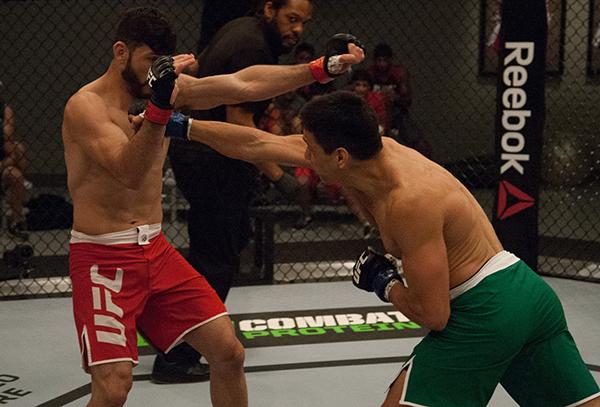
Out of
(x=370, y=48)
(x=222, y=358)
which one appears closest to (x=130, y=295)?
(x=222, y=358)

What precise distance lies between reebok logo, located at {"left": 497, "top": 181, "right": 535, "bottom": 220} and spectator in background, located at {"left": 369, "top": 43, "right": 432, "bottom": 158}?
88.9 inches

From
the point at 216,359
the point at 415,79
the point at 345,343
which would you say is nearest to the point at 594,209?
the point at 415,79

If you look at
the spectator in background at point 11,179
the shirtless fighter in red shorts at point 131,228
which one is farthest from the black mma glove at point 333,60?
the spectator in background at point 11,179

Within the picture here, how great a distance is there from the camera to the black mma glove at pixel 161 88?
228cm

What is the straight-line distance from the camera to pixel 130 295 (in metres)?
2.67

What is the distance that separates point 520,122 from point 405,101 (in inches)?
101

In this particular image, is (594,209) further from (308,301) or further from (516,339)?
(516,339)

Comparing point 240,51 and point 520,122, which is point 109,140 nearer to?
point 240,51

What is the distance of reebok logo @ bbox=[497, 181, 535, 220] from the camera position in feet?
17.0

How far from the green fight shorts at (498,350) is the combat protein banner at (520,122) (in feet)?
9.37

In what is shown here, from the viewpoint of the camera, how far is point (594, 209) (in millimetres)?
8047

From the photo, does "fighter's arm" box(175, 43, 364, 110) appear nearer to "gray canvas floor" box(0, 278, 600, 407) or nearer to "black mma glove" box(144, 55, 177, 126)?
"black mma glove" box(144, 55, 177, 126)

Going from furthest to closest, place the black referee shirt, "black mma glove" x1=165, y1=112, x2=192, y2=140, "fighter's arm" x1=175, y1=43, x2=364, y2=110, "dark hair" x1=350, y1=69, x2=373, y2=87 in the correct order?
"dark hair" x1=350, y1=69, x2=373, y2=87, the black referee shirt, "fighter's arm" x1=175, y1=43, x2=364, y2=110, "black mma glove" x1=165, y1=112, x2=192, y2=140

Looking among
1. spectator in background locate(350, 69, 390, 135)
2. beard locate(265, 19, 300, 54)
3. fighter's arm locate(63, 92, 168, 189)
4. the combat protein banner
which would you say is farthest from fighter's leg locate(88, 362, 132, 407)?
spectator in background locate(350, 69, 390, 135)
